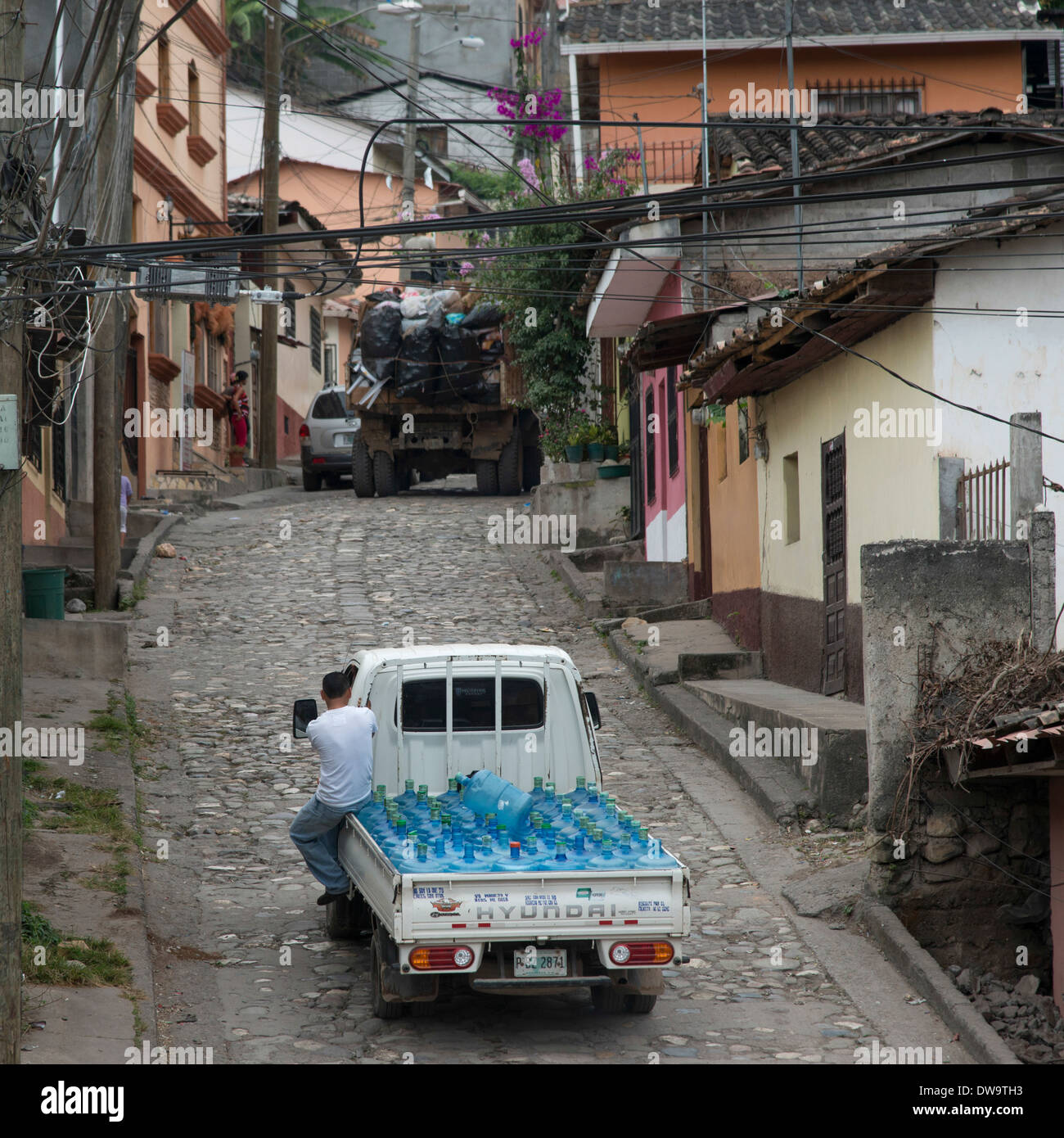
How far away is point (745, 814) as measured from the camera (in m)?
10.6

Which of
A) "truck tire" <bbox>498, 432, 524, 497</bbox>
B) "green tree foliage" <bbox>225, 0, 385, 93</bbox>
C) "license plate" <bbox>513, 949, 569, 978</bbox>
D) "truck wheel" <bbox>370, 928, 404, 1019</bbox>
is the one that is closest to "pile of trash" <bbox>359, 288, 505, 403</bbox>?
"truck tire" <bbox>498, 432, 524, 497</bbox>

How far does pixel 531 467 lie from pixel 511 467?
1.17 m

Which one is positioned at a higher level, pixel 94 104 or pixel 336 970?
pixel 94 104

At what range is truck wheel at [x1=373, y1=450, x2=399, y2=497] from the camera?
26.0m

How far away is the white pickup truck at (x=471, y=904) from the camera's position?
6.30 metres

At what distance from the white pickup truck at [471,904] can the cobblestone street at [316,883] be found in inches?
11.1

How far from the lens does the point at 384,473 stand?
26.2 m

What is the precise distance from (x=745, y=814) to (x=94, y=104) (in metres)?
9.66

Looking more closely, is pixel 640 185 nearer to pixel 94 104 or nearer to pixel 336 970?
pixel 94 104

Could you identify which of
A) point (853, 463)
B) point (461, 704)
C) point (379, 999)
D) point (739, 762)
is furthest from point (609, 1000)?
point (853, 463)

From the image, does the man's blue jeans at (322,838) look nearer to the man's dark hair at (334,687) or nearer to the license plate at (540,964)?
the man's dark hair at (334,687)

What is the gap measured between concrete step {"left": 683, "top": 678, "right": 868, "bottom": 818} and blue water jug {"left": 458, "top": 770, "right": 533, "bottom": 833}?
2.92 metres

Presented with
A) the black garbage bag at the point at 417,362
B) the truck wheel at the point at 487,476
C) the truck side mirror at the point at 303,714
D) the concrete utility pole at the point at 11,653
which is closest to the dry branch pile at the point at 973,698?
the truck side mirror at the point at 303,714
